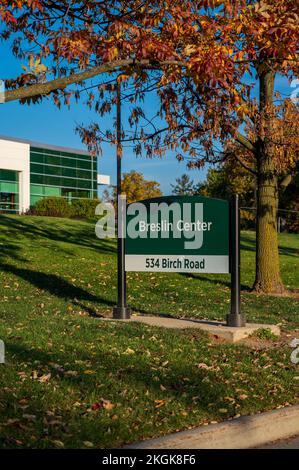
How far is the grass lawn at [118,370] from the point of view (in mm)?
5719

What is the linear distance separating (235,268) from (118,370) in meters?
3.69

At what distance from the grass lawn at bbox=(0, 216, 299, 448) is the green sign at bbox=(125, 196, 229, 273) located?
1.40 m

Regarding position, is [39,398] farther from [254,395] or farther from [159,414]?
[254,395]

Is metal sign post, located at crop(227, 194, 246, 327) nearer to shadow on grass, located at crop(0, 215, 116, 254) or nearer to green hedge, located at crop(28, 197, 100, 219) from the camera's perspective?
shadow on grass, located at crop(0, 215, 116, 254)

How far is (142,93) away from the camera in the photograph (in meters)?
13.3

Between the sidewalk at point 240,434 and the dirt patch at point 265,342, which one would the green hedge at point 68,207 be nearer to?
the dirt patch at point 265,342

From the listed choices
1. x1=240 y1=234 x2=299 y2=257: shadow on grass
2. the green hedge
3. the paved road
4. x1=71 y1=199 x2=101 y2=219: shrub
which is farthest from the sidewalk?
x1=71 y1=199 x2=101 y2=219: shrub

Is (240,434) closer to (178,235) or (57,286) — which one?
(178,235)

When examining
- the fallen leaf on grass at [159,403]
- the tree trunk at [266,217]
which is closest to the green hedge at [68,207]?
the tree trunk at [266,217]

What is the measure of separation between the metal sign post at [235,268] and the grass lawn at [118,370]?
1.98 feet

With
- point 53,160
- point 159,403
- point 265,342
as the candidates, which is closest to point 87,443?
point 159,403

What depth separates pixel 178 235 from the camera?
11008 mm
